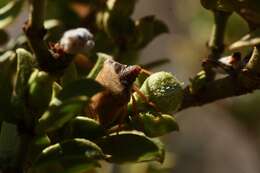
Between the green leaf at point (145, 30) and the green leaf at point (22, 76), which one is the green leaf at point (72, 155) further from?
the green leaf at point (145, 30)

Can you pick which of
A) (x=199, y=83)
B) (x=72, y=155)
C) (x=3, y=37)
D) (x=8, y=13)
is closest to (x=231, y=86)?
(x=199, y=83)

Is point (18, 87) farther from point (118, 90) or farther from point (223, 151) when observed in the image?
point (223, 151)

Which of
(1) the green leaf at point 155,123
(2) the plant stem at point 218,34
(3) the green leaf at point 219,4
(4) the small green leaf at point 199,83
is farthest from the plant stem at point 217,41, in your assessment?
(1) the green leaf at point 155,123

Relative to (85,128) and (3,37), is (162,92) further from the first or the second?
(3,37)

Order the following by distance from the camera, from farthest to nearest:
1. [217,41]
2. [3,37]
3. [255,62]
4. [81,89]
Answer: [3,37] → [217,41] → [255,62] → [81,89]

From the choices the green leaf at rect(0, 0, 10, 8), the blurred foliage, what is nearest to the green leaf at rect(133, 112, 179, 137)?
the blurred foliage

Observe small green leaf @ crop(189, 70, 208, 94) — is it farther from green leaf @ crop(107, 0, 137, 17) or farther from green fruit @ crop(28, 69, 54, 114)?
green fruit @ crop(28, 69, 54, 114)
